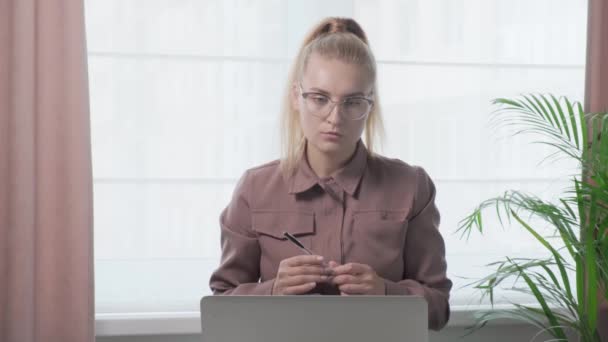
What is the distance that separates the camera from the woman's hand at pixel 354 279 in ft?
4.71

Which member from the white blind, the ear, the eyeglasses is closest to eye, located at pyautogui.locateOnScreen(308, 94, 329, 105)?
the eyeglasses

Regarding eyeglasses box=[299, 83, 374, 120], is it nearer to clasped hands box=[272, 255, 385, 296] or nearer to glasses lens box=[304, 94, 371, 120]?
glasses lens box=[304, 94, 371, 120]

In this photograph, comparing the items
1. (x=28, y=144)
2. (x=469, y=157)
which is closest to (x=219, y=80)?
(x=28, y=144)

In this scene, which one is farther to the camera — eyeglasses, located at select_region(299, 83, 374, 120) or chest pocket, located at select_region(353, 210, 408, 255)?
chest pocket, located at select_region(353, 210, 408, 255)

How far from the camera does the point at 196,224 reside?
265cm

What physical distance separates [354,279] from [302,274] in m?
0.10

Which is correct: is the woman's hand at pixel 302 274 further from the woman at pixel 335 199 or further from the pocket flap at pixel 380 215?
the pocket flap at pixel 380 215

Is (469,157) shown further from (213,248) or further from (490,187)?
(213,248)

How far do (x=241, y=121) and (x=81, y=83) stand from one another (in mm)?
570

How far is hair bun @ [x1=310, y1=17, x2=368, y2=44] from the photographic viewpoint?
177 centimetres

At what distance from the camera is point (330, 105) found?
1.60 m

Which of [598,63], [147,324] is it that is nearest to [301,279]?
[147,324]

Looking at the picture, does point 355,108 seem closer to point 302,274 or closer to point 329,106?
point 329,106

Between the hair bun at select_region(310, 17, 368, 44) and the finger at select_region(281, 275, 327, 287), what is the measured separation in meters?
0.62
